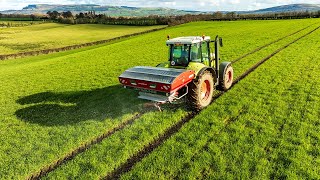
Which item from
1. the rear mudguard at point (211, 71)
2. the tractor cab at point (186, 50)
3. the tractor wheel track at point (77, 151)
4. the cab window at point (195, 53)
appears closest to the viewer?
the tractor wheel track at point (77, 151)

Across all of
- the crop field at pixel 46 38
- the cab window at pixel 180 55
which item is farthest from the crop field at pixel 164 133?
the crop field at pixel 46 38

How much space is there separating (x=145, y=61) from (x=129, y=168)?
1659 centimetres

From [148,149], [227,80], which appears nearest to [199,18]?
[227,80]

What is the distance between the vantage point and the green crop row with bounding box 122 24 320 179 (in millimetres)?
6668

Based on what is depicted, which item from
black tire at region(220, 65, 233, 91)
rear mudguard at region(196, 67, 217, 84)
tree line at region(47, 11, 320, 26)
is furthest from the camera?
tree line at region(47, 11, 320, 26)

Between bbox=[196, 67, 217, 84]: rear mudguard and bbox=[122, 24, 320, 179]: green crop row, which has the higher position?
bbox=[196, 67, 217, 84]: rear mudguard

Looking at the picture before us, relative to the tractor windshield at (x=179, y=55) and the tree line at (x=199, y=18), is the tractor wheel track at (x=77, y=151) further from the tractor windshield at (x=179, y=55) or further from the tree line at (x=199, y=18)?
the tree line at (x=199, y=18)

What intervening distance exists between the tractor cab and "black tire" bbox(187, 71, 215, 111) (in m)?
0.96

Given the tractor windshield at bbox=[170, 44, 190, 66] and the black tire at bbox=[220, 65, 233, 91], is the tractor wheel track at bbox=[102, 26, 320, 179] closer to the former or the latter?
the tractor windshield at bbox=[170, 44, 190, 66]

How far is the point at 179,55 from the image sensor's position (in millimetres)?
11148

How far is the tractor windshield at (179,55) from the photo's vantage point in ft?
36.0

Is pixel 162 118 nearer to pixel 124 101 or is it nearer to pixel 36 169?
pixel 124 101

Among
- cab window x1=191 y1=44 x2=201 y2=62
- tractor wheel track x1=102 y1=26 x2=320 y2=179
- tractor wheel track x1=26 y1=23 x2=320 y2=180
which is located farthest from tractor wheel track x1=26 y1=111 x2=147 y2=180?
cab window x1=191 y1=44 x2=201 y2=62

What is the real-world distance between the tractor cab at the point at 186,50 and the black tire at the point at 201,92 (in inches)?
37.7
